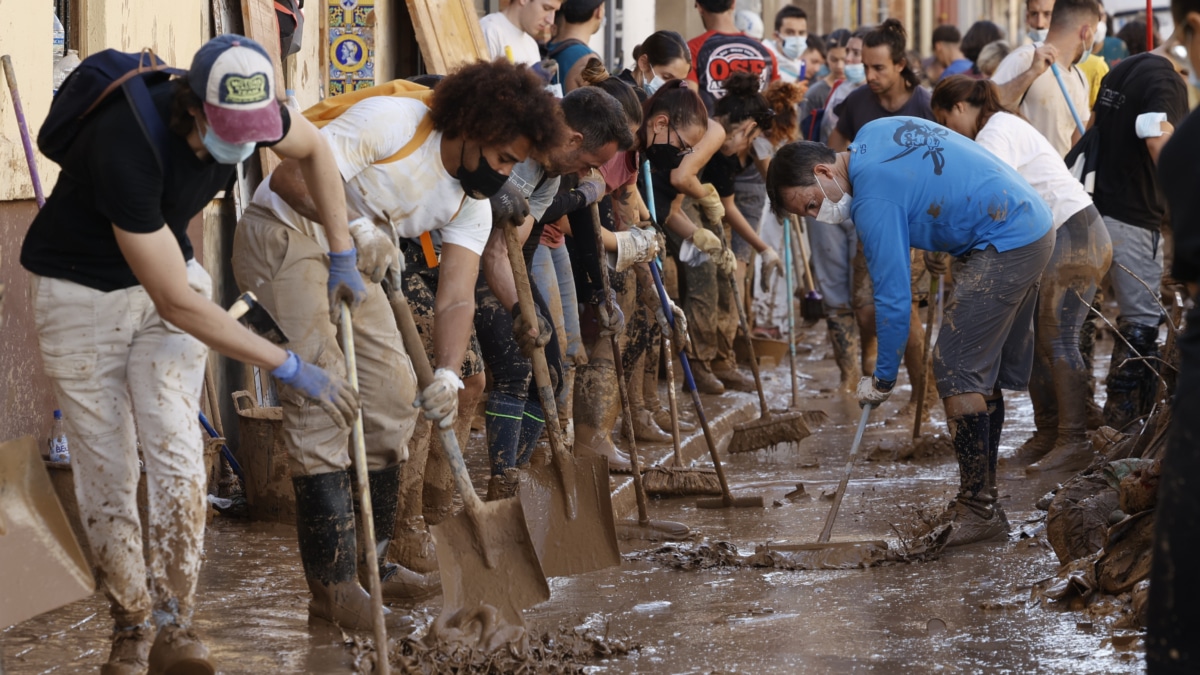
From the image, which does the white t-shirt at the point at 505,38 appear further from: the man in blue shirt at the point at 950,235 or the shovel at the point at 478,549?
the shovel at the point at 478,549

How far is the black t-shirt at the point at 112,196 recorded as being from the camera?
314 cm

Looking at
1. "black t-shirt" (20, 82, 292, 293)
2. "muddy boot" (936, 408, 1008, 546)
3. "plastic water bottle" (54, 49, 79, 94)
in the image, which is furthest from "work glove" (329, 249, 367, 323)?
"muddy boot" (936, 408, 1008, 546)

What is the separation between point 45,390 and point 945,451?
4463mm

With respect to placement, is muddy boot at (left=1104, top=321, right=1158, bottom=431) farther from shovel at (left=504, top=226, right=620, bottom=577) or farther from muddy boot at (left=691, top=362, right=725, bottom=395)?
shovel at (left=504, top=226, right=620, bottom=577)

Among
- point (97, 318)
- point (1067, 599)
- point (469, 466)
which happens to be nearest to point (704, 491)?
point (469, 466)

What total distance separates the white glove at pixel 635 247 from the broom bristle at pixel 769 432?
4.12 ft

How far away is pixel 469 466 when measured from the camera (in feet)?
20.5

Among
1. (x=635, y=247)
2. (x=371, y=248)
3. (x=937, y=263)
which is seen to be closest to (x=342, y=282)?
(x=371, y=248)

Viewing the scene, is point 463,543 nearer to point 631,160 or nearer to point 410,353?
point 410,353

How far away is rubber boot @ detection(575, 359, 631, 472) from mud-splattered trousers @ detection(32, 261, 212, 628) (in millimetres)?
3171

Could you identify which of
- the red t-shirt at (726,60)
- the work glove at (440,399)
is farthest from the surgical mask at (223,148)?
the red t-shirt at (726,60)

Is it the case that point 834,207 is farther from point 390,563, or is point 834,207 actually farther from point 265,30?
point 265,30

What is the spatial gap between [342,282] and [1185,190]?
221 centimetres

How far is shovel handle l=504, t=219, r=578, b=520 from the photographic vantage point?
4727 millimetres
